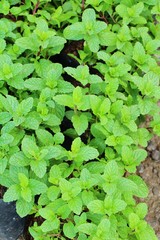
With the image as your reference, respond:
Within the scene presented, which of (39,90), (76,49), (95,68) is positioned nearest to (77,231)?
(39,90)

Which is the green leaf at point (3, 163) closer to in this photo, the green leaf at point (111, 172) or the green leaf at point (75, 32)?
the green leaf at point (111, 172)

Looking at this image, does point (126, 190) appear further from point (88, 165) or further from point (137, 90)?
point (137, 90)

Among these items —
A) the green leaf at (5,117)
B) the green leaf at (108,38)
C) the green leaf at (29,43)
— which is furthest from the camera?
the green leaf at (108,38)

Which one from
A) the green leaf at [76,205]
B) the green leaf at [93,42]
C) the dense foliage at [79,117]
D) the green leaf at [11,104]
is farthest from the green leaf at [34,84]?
the green leaf at [76,205]

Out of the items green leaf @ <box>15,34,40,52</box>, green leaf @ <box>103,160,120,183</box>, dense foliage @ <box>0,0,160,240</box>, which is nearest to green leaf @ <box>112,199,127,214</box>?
dense foliage @ <box>0,0,160,240</box>

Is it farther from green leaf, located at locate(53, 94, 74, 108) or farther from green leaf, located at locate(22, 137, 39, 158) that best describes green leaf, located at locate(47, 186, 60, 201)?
green leaf, located at locate(53, 94, 74, 108)

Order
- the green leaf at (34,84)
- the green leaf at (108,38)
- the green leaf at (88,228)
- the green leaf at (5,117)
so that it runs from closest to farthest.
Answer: the green leaf at (88,228) → the green leaf at (5,117) → the green leaf at (34,84) → the green leaf at (108,38)
